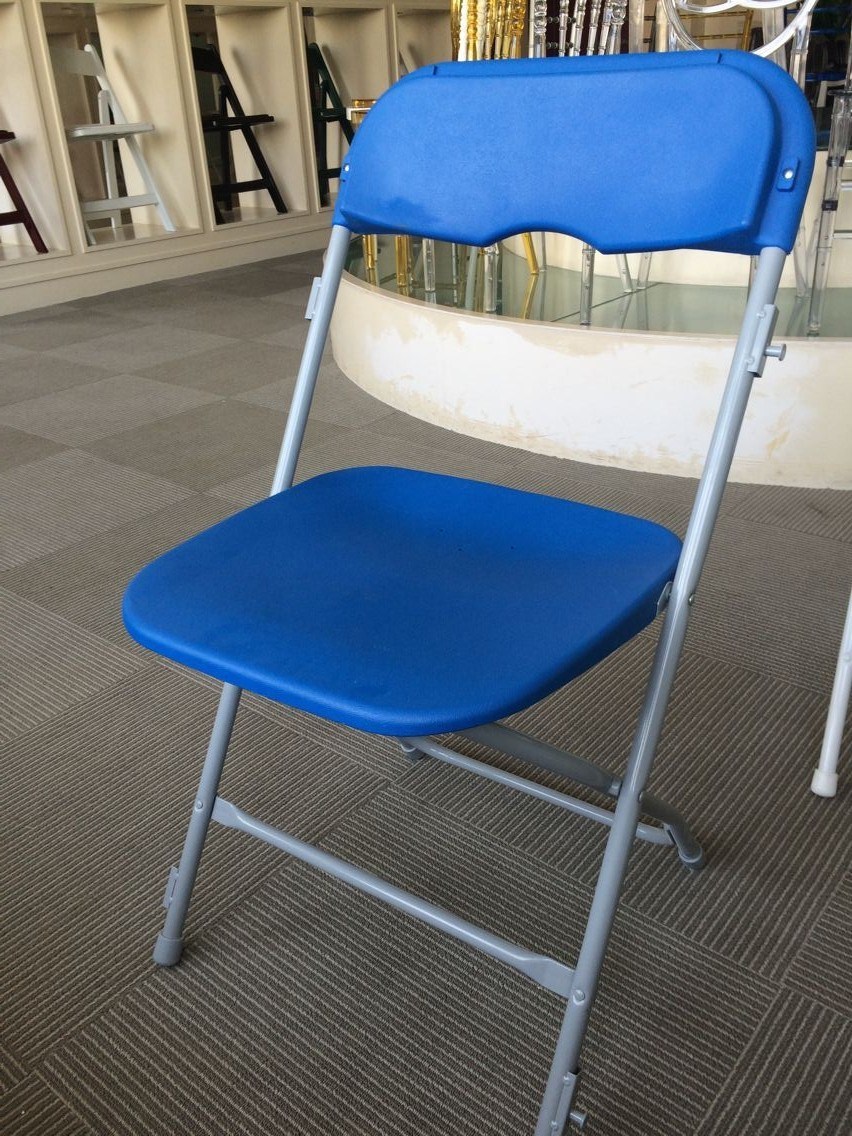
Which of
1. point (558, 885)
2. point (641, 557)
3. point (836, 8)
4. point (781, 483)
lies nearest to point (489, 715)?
point (641, 557)

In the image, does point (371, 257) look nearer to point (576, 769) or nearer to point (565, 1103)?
point (576, 769)

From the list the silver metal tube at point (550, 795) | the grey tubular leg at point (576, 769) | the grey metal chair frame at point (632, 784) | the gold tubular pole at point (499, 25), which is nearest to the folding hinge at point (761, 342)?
the grey metal chair frame at point (632, 784)

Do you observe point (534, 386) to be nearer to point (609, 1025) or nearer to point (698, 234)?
point (698, 234)

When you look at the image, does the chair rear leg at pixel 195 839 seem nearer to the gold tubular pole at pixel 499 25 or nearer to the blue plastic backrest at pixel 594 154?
the blue plastic backrest at pixel 594 154

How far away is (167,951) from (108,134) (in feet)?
14.8

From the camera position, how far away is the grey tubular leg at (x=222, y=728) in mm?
1111

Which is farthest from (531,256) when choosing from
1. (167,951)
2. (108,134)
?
(167,951)

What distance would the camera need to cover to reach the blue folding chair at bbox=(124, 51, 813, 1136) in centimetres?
82

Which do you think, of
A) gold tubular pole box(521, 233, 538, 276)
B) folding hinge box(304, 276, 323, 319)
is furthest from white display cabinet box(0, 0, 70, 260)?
folding hinge box(304, 276, 323, 319)

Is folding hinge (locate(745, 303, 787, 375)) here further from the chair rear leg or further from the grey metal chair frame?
the chair rear leg

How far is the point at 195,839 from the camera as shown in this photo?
3.67 ft

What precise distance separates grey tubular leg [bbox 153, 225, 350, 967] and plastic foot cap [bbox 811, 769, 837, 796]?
81 centimetres

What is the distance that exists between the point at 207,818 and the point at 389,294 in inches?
84.5

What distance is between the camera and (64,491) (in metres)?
2.51
